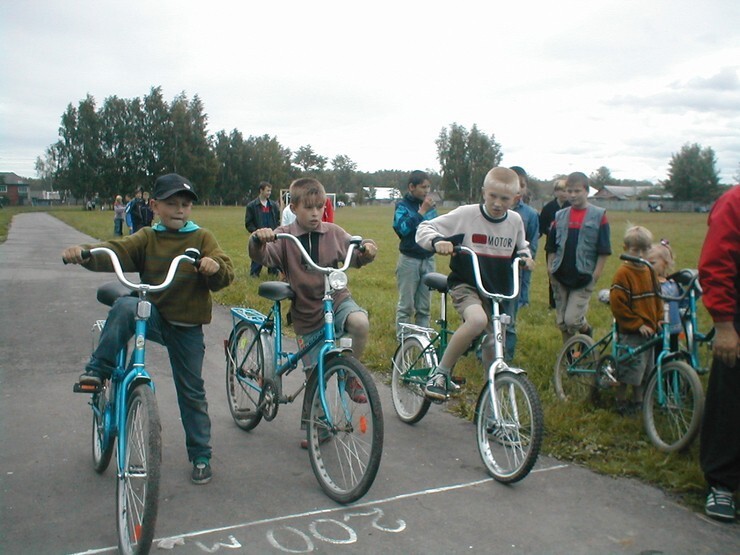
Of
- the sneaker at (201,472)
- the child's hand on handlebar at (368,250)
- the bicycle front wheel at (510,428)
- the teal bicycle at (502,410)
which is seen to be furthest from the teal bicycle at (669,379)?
the sneaker at (201,472)

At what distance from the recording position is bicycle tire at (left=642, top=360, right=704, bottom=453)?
4637 mm

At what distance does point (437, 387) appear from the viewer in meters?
5.15

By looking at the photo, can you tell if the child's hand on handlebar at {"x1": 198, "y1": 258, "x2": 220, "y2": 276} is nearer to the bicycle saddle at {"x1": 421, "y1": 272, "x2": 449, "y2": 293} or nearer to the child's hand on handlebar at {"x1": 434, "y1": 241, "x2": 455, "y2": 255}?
the child's hand on handlebar at {"x1": 434, "y1": 241, "x2": 455, "y2": 255}

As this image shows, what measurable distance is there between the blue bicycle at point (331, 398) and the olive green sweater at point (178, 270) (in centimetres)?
49

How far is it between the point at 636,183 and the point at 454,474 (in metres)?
161

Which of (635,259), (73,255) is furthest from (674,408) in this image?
(73,255)

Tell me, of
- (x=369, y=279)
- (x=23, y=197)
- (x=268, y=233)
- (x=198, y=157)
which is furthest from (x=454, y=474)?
(x=23, y=197)

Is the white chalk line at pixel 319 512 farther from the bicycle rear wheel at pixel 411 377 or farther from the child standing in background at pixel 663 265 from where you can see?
the child standing in background at pixel 663 265

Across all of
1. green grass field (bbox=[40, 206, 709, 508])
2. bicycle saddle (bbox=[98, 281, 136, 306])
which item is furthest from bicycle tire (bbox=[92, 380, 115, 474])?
green grass field (bbox=[40, 206, 709, 508])

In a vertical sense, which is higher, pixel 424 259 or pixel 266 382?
pixel 424 259

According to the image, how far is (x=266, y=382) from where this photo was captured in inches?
198

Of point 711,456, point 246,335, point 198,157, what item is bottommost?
point 711,456

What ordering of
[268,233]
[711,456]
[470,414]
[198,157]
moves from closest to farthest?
[711,456] < [268,233] < [470,414] < [198,157]

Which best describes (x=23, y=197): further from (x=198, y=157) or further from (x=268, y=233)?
(x=268, y=233)
